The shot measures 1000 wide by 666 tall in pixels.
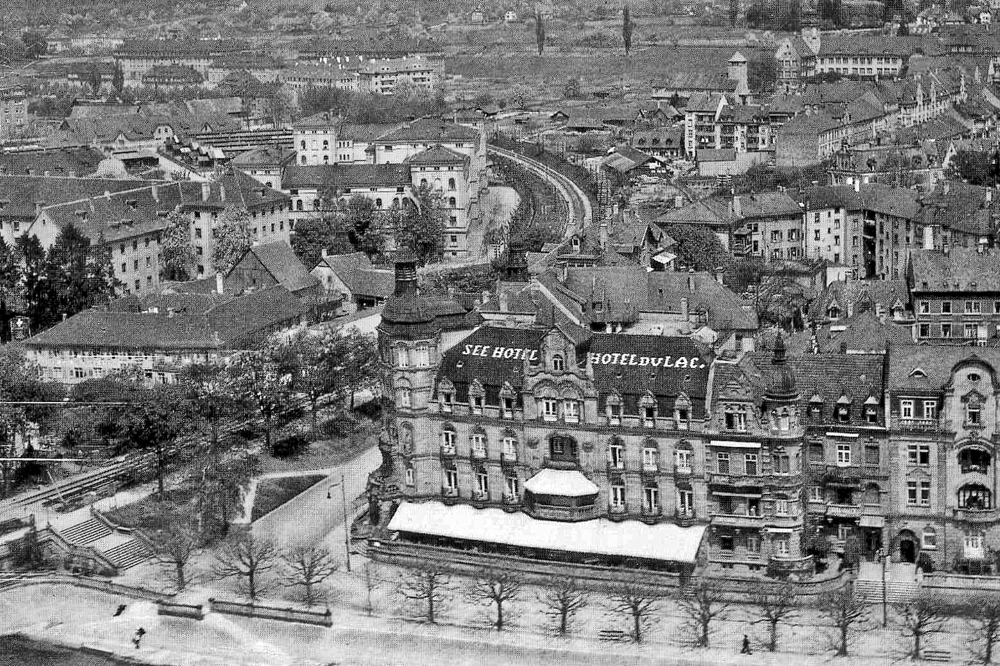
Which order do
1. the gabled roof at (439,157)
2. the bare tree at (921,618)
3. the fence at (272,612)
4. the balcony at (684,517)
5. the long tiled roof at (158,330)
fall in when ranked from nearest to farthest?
1. the bare tree at (921,618)
2. the fence at (272,612)
3. the balcony at (684,517)
4. the long tiled roof at (158,330)
5. the gabled roof at (439,157)

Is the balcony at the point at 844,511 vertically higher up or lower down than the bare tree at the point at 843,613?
higher up

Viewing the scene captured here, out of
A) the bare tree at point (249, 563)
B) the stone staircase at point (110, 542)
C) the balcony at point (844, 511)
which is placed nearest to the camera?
the balcony at point (844, 511)

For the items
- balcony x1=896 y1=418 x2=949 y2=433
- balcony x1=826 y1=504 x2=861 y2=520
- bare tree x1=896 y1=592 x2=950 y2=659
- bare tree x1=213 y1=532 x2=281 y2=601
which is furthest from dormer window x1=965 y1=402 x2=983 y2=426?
bare tree x1=213 y1=532 x2=281 y2=601

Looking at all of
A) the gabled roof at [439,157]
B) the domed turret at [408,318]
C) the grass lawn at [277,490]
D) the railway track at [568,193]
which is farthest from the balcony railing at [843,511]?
the gabled roof at [439,157]

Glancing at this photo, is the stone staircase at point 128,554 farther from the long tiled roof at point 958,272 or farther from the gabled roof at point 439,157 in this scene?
the gabled roof at point 439,157

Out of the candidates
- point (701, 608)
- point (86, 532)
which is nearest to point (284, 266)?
point (86, 532)

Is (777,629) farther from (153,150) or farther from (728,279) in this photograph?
(153,150)

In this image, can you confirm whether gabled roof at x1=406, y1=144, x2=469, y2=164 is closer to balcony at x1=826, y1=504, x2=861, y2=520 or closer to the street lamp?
the street lamp
